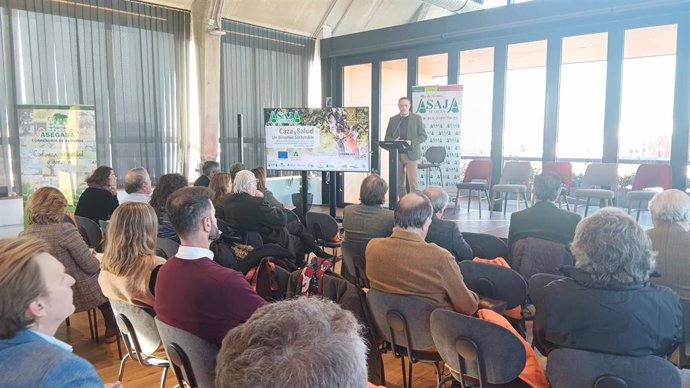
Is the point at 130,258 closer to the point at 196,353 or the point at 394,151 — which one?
→ the point at 196,353

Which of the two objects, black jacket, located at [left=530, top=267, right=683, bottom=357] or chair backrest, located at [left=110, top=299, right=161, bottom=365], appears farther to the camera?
chair backrest, located at [left=110, top=299, right=161, bottom=365]

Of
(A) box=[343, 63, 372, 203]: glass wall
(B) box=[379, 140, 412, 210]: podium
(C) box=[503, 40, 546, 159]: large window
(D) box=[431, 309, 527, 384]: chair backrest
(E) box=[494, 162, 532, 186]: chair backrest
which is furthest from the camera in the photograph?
(A) box=[343, 63, 372, 203]: glass wall

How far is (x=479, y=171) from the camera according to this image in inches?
310

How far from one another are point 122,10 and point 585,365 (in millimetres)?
7419

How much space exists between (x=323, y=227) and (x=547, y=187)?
7.10ft

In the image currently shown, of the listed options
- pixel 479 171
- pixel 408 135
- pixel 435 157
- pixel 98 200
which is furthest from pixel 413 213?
pixel 435 157

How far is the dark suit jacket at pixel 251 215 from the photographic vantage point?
12.6 feet

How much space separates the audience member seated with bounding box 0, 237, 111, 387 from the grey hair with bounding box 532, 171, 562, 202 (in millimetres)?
3008

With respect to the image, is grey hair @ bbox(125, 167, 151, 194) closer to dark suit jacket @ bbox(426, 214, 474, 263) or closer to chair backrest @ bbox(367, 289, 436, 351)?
dark suit jacket @ bbox(426, 214, 474, 263)

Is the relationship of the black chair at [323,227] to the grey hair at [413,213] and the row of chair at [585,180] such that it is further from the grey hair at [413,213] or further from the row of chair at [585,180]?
the row of chair at [585,180]

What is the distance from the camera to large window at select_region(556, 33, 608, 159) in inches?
284

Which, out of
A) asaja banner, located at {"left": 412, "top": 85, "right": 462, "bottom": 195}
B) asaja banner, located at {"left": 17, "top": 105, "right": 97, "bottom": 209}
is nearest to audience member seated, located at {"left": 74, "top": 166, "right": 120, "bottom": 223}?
asaja banner, located at {"left": 17, "top": 105, "right": 97, "bottom": 209}

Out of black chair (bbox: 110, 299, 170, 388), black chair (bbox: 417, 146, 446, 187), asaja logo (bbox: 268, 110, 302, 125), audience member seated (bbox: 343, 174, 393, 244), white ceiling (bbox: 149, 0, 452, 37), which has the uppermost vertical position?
white ceiling (bbox: 149, 0, 452, 37)

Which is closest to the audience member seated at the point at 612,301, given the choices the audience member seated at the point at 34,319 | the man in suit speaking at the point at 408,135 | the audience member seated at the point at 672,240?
the audience member seated at the point at 672,240
